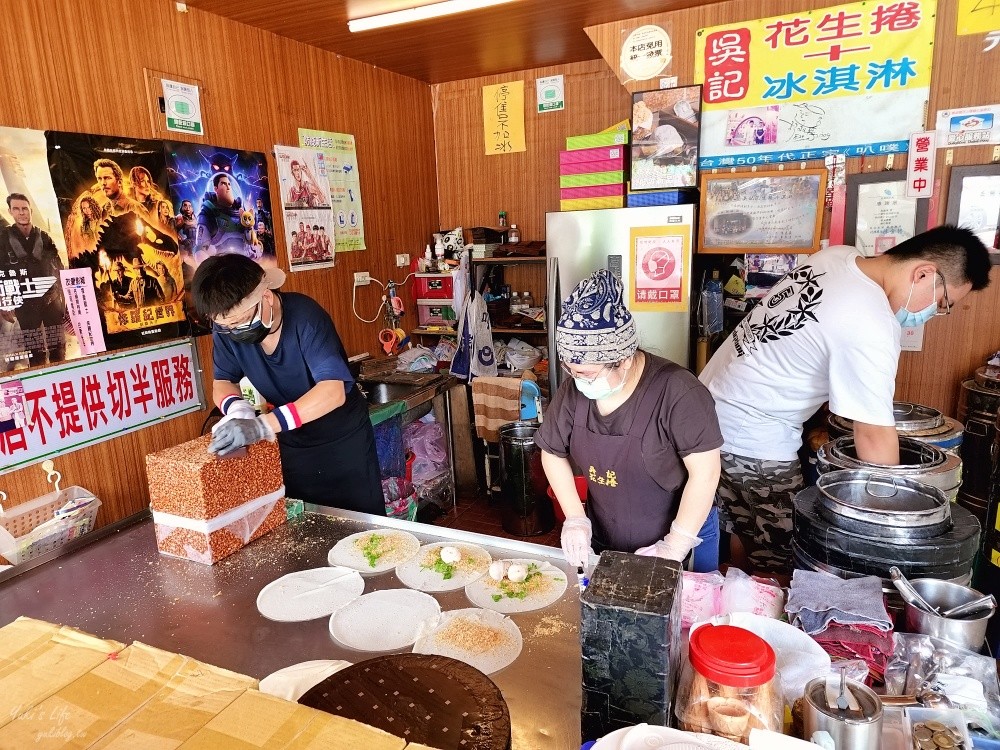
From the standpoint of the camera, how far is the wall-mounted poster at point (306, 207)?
12.8 ft

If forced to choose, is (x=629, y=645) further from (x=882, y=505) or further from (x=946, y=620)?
(x=882, y=505)

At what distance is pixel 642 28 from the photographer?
3879 mm

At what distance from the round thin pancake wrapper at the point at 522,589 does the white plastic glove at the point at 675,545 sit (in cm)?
29

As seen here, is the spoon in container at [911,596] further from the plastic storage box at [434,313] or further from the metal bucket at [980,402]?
the plastic storage box at [434,313]

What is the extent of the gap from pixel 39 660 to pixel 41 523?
1.97 meters

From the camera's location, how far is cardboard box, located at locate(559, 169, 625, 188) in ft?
13.2

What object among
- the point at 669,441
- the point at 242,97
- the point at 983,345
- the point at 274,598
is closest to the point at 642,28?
the point at 242,97

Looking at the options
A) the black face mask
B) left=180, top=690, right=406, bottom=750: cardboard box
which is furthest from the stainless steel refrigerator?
left=180, top=690, right=406, bottom=750: cardboard box

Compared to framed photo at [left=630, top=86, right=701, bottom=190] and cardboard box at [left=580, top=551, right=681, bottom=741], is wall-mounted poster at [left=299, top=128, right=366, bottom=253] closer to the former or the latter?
framed photo at [left=630, top=86, right=701, bottom=190]

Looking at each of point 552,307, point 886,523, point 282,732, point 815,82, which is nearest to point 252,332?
point 282,732

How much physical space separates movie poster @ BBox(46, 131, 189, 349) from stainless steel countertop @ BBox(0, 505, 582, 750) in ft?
4.06

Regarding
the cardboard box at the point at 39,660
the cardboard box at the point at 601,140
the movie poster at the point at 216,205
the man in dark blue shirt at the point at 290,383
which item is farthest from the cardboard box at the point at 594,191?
the cardboard box at the point at 39,660

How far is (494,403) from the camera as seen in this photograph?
456cm

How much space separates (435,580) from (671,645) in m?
0.94
